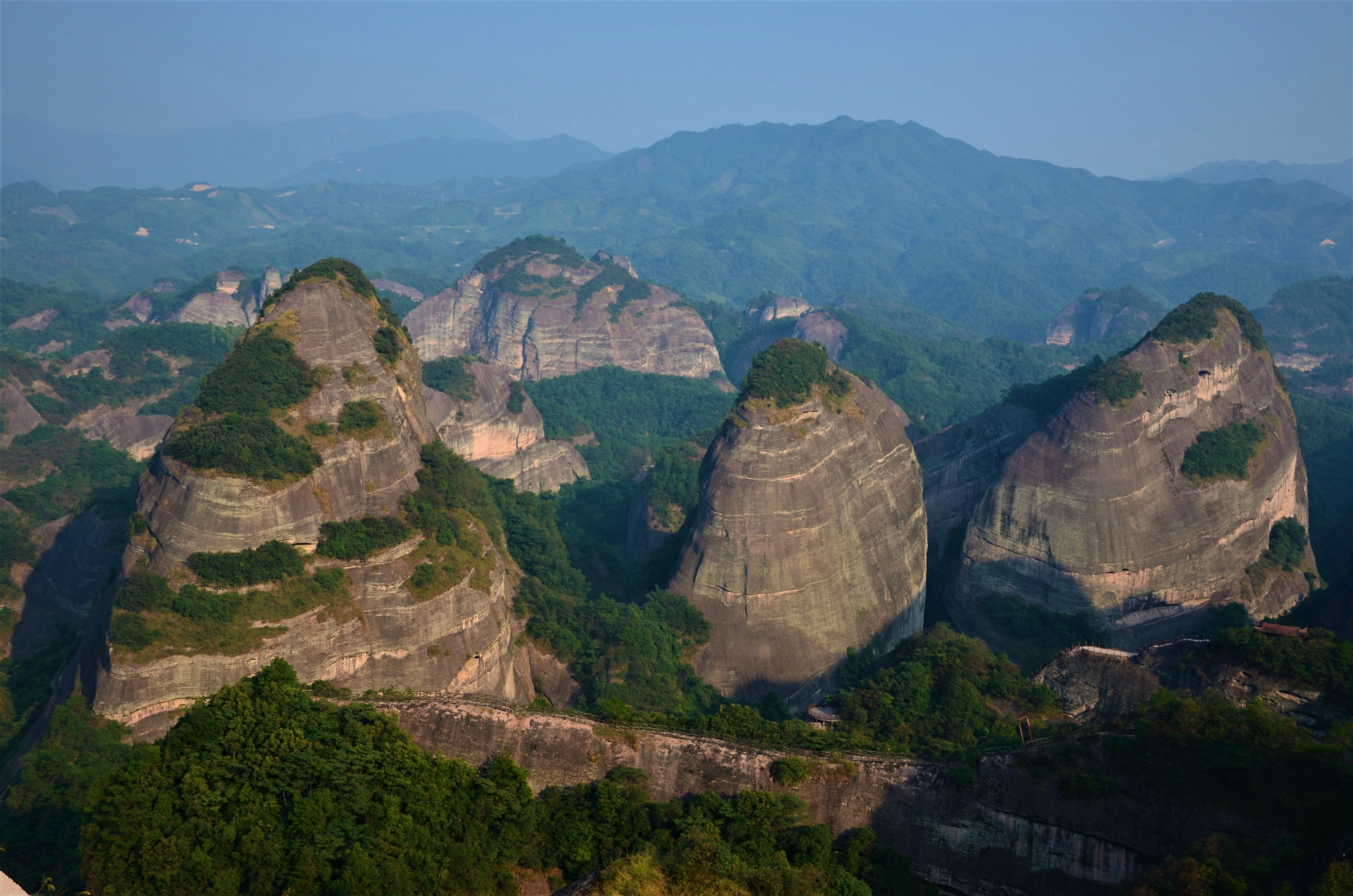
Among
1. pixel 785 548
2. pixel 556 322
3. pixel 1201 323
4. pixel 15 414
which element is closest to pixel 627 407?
pixel 556 322

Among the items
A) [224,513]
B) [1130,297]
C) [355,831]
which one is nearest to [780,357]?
[224,513]

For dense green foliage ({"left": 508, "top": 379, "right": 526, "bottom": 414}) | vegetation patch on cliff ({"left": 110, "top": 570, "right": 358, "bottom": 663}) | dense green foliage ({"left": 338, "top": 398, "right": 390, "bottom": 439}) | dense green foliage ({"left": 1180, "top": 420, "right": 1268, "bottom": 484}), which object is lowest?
dense green foliage ({"left": 508, "top": 379, "right": 526, "bottom": 414})

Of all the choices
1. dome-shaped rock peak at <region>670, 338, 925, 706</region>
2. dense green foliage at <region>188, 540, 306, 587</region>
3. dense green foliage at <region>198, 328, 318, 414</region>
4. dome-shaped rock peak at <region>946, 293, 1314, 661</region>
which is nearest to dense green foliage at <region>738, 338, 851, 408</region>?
dome-shaped rock peak at <region>670, 338, 925, 706</region>

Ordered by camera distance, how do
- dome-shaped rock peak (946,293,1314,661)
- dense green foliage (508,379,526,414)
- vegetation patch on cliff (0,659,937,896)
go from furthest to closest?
dense green foliage (508,379,526,414)
dome-shaped rock peak (946,293,1314,661)
vegetation patch on cliff (0,659,937,896)

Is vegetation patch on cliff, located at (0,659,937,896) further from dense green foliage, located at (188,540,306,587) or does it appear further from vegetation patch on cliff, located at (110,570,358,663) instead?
dense green foliage, located at (188,540,306,587)

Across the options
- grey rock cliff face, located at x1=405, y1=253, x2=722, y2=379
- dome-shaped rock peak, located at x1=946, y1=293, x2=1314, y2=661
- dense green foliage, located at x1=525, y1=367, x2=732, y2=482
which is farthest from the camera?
grey rock cliff face, located at x1=405, y1=253, x2=722, y2=379

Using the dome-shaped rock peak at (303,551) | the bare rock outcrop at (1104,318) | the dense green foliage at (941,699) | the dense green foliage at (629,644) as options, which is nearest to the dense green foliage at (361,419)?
the dome-shaped rock peak at (303,551)
